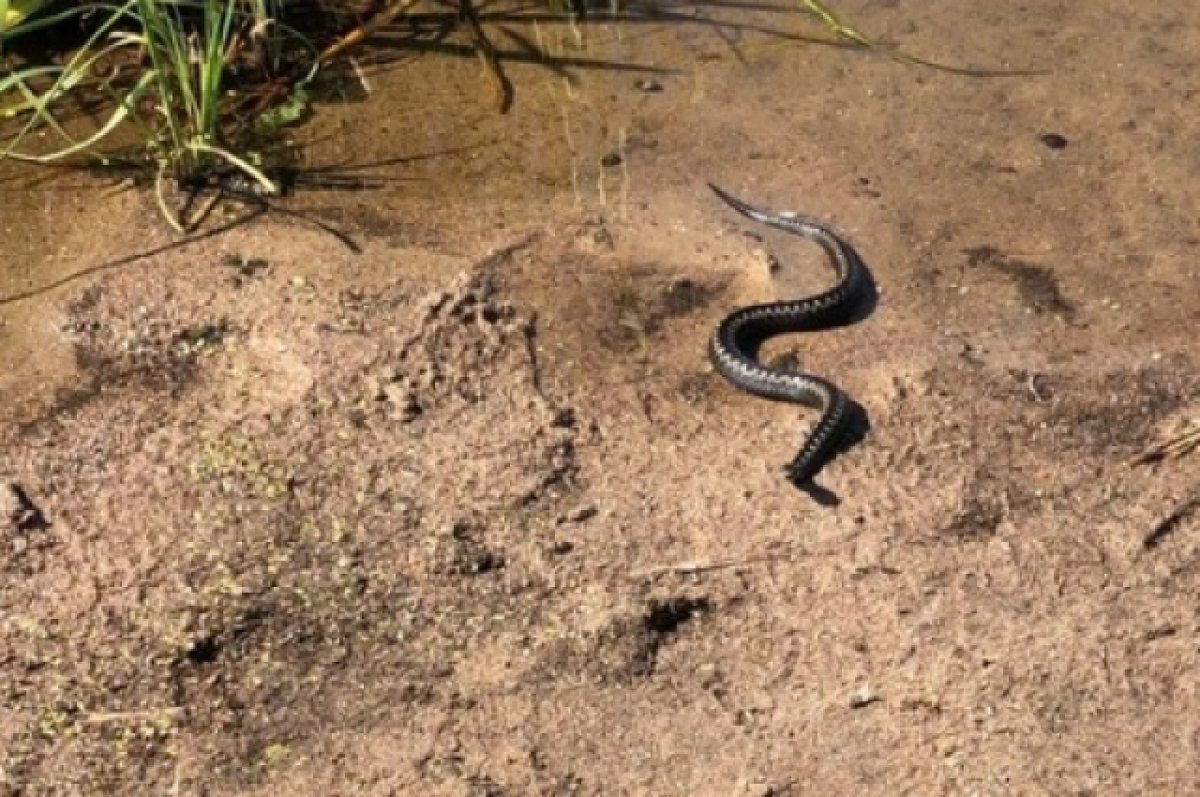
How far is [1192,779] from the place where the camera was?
567 cm

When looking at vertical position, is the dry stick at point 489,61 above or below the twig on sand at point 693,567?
above

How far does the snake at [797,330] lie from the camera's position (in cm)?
680

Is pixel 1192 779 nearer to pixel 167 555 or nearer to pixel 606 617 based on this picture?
pixel 606 617

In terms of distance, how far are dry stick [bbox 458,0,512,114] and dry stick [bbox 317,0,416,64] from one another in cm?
27

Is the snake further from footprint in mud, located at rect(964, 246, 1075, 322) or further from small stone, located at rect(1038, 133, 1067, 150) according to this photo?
small stone, located at rect(1038, 133, 1067, 150)

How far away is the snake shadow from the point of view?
21.9ft

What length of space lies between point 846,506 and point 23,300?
3.30 m

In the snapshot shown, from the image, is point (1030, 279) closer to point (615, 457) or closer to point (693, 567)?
point (615, 457)

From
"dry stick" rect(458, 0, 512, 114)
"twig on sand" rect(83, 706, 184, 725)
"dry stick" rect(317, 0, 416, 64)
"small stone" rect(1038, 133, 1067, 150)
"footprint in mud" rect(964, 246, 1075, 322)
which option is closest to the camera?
"twig on sand" rect(83, 706, 184, 725)

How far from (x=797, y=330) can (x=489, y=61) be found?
7.92ft

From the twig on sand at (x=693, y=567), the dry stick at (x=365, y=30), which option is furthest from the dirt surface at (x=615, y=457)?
the dry stick at (x=365, y=30)

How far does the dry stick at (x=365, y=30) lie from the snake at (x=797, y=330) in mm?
2336

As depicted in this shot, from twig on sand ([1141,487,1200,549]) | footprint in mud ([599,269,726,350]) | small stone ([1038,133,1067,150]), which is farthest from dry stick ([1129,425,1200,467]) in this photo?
small stone ([1038,133,1067,150])

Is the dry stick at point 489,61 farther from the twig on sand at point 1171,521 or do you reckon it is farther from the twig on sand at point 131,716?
the twig on sand at point 131,716
